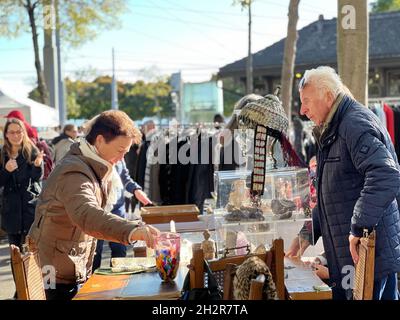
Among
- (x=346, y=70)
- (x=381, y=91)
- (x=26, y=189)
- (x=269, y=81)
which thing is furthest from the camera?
(x=269, y=81)

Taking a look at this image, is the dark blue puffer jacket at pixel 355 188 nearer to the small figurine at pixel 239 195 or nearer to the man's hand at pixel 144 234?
the small figurine at pixel 239 195

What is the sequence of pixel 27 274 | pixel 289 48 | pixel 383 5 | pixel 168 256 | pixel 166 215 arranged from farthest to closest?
pixel 383 5 → pixel 289 48 → pixel 166 215 → pixel 168 256 → pixel 27 274

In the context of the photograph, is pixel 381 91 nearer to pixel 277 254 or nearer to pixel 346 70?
pixel 346 70

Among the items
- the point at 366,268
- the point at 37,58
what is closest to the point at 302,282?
the point at 366,268

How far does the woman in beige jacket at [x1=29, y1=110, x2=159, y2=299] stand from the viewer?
8.77ft

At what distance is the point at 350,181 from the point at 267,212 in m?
0.58

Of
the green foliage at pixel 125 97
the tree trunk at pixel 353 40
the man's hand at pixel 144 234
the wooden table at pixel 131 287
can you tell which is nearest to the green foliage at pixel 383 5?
the green foliage at pixel 125 97

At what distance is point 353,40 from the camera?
16.4 feet

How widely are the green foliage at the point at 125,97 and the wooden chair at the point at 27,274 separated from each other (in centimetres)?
6373

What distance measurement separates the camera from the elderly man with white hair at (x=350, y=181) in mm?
2537

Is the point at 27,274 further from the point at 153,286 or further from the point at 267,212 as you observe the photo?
the point at 267,212
